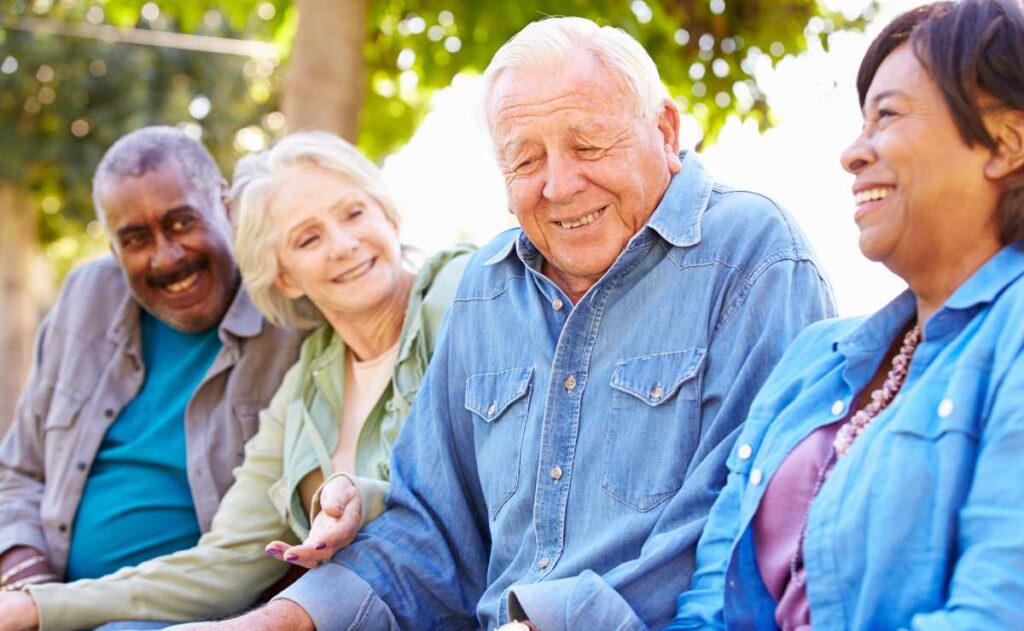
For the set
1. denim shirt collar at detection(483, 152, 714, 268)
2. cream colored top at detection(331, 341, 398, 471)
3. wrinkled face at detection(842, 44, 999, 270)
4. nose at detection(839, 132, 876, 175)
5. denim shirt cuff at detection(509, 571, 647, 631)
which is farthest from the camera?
cream colored top at detection(331, 341, 398, 471)

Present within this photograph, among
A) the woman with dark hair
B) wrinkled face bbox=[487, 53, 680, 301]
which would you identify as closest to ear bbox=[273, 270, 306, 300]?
wrinkled face bbox=[487, 53, 680, 301]

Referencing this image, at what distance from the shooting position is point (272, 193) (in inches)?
144

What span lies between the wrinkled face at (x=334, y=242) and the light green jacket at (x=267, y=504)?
0.40 ft

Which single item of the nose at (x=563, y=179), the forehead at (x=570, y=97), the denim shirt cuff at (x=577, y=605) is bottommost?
the denim shirt cuff at (x=577, y=605)

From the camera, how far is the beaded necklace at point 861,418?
2127 millimetres

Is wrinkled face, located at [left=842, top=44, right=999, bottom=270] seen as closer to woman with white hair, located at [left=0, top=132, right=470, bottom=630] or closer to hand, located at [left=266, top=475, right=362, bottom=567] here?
hand, located at [left=266, top=475, right=362, bottom=567]

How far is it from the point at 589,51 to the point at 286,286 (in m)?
1.38

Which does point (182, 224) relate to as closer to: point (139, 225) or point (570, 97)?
point (139, 225)

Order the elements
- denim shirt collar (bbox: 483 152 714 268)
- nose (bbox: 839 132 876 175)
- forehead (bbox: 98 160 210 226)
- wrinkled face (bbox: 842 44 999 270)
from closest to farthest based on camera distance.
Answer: wrinkled face (bbox: 842 44 999 270) → nose (bbox: 839 132 876 175) → denim shirt collar (bbox: 483 152 714 268) → forehead (bbox: 98 160 210 226)

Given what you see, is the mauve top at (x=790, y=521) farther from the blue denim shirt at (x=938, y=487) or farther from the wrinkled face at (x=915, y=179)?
the wrinkled face at (x=915, y=179)

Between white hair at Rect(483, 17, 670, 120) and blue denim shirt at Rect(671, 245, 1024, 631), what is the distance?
0.78 metres

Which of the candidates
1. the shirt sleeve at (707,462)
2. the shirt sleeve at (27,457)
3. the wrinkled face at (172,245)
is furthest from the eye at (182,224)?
the shirt sleeve at (707,462)

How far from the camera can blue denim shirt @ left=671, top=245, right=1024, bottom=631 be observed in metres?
1.79

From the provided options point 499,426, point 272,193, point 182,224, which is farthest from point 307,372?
point 499,426
